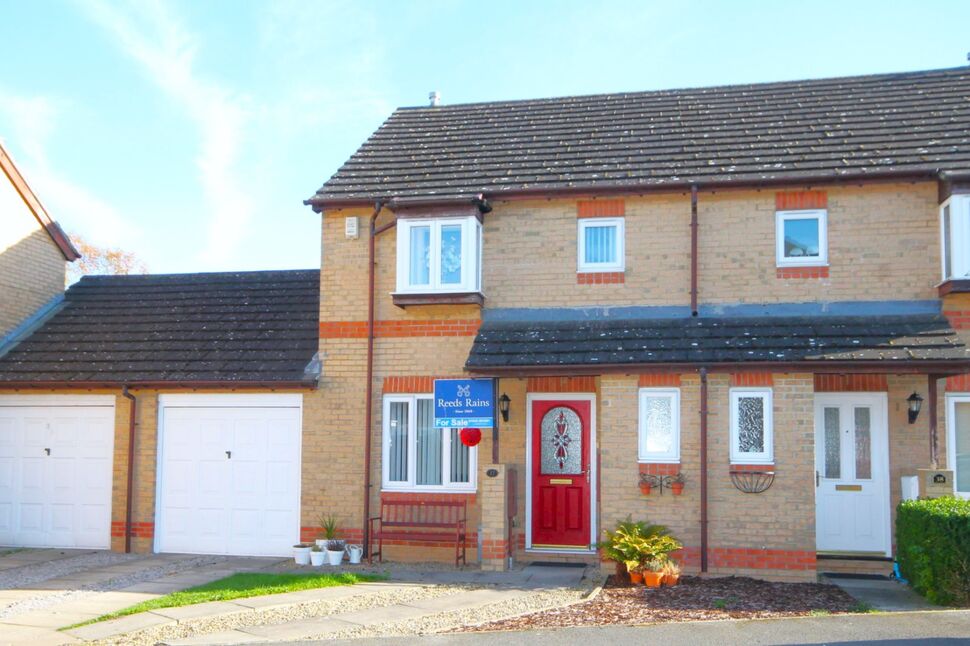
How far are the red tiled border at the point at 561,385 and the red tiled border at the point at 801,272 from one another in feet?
9.77

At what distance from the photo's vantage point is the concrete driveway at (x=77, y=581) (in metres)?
9.98

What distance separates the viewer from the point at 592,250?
14.0 meters

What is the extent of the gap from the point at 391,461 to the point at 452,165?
4690 millimetres

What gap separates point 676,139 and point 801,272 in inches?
118

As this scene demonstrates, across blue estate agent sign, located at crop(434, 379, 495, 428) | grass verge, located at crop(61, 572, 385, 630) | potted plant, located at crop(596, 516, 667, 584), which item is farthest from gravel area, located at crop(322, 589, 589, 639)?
blue estate agent sign, located at crop(434, 379, 495, 428)

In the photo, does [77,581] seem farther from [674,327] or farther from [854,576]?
[854,576]

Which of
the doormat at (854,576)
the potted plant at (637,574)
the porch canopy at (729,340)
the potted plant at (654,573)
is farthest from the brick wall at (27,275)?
the doormat at (854,576)

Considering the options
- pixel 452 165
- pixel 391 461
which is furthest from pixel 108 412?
pixel 452 165

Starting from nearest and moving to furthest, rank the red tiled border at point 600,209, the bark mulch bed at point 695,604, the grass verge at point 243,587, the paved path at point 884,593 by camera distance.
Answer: the bark mulch bed at point 695,604 → the paved path at point 884,593 → the grass verge at point 243,587 → the red tiled border at point 600,209

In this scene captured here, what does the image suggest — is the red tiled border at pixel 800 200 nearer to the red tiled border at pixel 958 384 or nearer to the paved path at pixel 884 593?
the red tiled border at pixel 958 384

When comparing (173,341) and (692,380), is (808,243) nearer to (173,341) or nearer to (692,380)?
(692,380)

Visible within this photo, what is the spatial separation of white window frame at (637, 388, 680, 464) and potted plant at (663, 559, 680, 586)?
1454 mm

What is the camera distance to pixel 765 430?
12.4m

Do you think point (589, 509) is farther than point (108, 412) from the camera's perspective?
No
